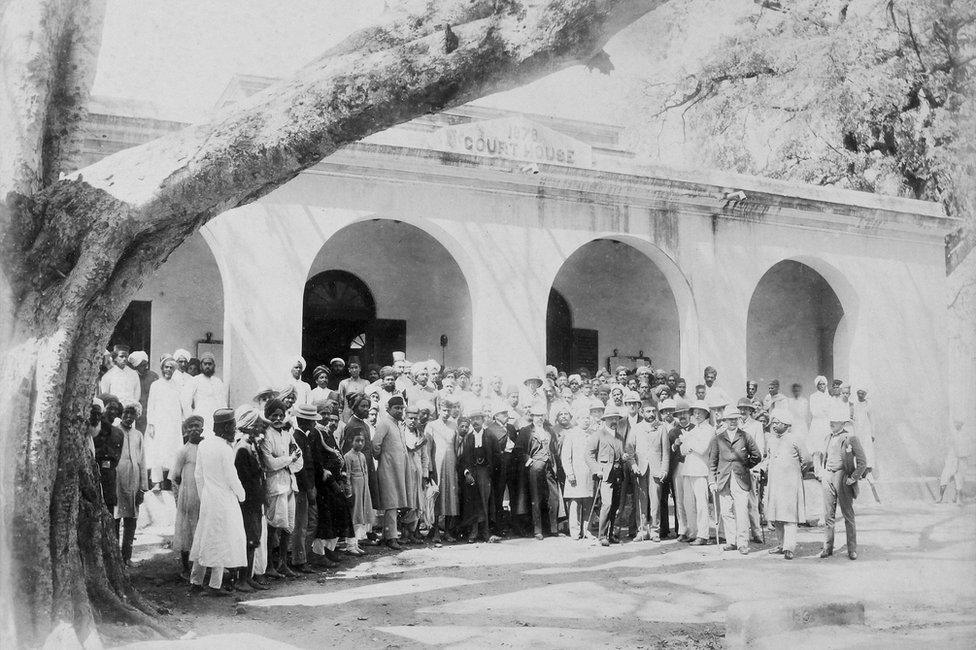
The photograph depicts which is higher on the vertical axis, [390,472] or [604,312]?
[604,312]

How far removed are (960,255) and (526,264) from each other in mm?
10121

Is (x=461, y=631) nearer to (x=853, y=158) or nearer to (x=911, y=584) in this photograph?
(x=911, y=584)

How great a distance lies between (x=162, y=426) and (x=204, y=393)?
2.18 feet

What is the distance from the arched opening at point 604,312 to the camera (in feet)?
52.5

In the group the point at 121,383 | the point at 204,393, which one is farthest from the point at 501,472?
the point at 121,383

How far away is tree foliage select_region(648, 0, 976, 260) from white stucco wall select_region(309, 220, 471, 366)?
8.01 m

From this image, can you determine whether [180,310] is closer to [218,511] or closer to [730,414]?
[218,511]

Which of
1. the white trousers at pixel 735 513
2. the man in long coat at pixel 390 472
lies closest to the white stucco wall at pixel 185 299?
the man in long coat at pixel 390 472

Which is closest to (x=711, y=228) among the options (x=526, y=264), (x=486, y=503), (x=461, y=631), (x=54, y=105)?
(x=526, y=264)

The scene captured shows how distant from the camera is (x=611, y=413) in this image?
35.8 ft

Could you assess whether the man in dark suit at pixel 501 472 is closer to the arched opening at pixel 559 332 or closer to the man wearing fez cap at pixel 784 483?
the man wearing fez cap at pixel 784 483

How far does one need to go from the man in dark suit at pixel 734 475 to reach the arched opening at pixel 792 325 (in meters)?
7.69

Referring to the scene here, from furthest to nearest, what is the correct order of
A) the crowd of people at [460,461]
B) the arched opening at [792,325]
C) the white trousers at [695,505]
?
the arched opening at [792,325], the white trousers at [695,505], the crowd of people at [460,461]

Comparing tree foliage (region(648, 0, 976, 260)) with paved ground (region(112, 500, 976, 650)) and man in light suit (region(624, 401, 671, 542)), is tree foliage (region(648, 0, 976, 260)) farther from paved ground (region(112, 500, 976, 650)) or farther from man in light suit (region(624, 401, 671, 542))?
paved ground (region(112, 500, 976, 650))
